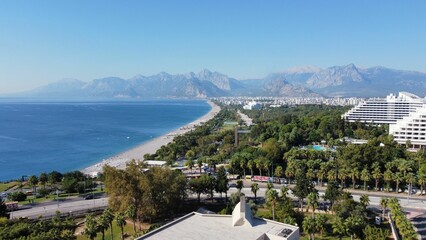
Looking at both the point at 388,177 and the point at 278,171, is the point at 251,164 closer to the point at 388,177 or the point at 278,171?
the point at 278,171

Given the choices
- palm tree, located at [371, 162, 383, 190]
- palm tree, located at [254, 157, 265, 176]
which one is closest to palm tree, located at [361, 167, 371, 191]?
palm tree, located at [371, 162, 383, 190]

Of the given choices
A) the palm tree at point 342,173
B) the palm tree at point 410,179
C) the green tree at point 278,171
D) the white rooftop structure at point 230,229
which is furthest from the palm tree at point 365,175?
the white rooftop structure at point 230,229

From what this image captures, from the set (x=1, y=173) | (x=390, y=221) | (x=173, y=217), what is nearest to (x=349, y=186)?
(x=390, y=221)

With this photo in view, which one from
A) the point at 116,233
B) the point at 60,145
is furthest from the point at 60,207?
the point at 60,145

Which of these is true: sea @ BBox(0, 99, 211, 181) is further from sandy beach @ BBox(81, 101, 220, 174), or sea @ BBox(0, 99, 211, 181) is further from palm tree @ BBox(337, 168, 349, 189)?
palm tree @ BBox(337, 168, 349, 189)

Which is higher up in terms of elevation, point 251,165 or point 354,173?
point 354,173

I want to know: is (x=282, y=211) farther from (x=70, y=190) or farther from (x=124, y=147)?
(x=124, y=147)
